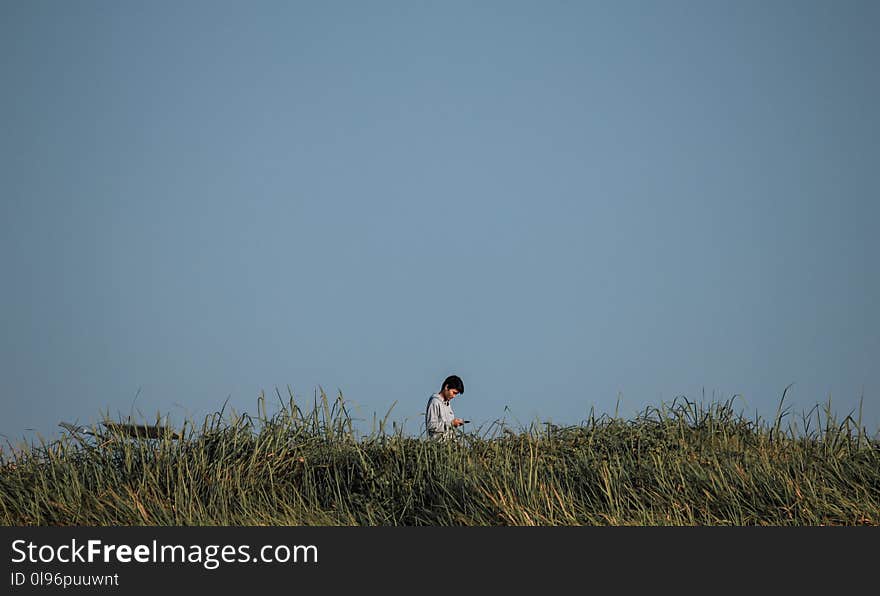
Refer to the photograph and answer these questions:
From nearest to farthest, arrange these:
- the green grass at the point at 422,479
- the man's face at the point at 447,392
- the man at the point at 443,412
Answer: the green grass at the point at 422,479 → the man at the point at 443,412 → the man's face at the point at 447,392

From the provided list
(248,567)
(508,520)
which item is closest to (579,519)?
(508,520)

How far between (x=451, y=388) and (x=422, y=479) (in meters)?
2.06

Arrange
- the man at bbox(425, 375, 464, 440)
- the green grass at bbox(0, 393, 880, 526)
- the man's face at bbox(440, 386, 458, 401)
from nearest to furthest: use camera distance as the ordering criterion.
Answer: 1. the green grass at bbox(0, 393, 880, 526)
2. the man at bbox(425, 375, 464, 440)
3. the man's face at bbox(440, 386, 458, 401)

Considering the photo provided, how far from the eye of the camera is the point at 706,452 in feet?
36.6

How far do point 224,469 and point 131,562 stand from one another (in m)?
2.49

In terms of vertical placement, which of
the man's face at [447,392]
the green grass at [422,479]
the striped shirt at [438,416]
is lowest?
the green grass at [422,479]

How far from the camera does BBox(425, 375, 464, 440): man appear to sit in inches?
454

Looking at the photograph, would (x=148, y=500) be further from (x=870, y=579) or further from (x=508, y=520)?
(x=870, y=579)

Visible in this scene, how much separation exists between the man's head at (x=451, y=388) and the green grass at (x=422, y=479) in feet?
2.37

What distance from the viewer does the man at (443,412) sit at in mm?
11539

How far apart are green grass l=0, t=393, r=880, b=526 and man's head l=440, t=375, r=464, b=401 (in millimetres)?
722

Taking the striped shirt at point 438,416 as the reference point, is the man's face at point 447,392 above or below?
above

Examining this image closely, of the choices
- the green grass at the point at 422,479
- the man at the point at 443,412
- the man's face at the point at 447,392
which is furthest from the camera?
the man's face at the point at 447,392

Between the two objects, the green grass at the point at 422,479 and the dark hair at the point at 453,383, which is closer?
the green grass at the point at 422,479
